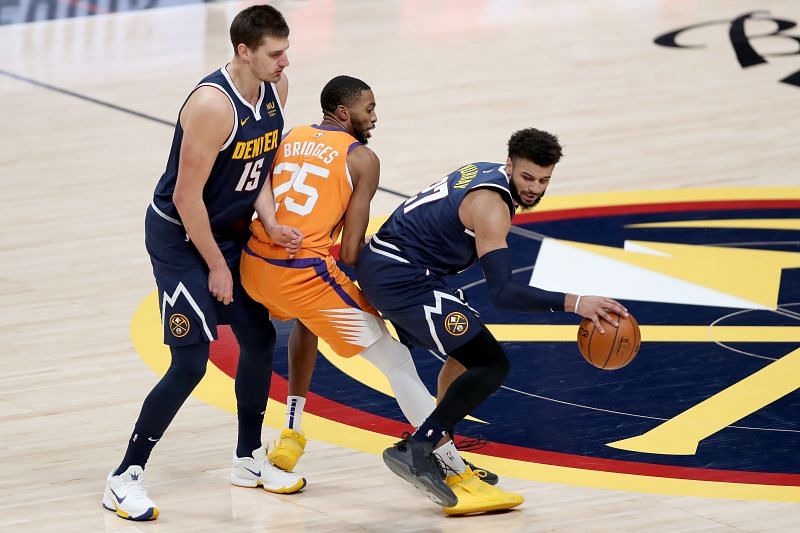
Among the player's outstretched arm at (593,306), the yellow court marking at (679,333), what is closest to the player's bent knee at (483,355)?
the player's outstretched arm at (593,306)

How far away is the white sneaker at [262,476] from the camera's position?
19.1 ft

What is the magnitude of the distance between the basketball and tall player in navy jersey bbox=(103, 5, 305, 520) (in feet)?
3.73

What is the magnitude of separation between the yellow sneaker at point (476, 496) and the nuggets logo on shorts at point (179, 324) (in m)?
1.15

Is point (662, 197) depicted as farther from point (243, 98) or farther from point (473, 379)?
point (243, 98)

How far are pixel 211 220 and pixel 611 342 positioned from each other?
5.08ft

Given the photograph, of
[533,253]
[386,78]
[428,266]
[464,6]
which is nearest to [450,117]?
[386,78]

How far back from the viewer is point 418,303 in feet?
18.5

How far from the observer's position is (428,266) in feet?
18.9

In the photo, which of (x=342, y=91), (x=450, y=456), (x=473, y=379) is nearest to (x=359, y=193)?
(x=342, y=91)

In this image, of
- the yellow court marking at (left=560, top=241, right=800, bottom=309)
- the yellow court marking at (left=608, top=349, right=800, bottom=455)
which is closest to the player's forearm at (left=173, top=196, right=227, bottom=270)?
the yellow court marking at (left=608, top=349, right=800, bottom=455)

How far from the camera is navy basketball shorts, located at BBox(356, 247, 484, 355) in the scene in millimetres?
5543

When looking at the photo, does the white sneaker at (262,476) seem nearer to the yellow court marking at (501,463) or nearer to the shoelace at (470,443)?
the yellow court marking at (501,463)

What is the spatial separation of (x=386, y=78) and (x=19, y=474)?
817 cm

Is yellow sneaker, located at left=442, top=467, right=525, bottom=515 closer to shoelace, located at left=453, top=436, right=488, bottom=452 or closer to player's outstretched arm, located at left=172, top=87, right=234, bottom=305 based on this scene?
shoelace, located at left=453, top=436, right=488, bottom=452
